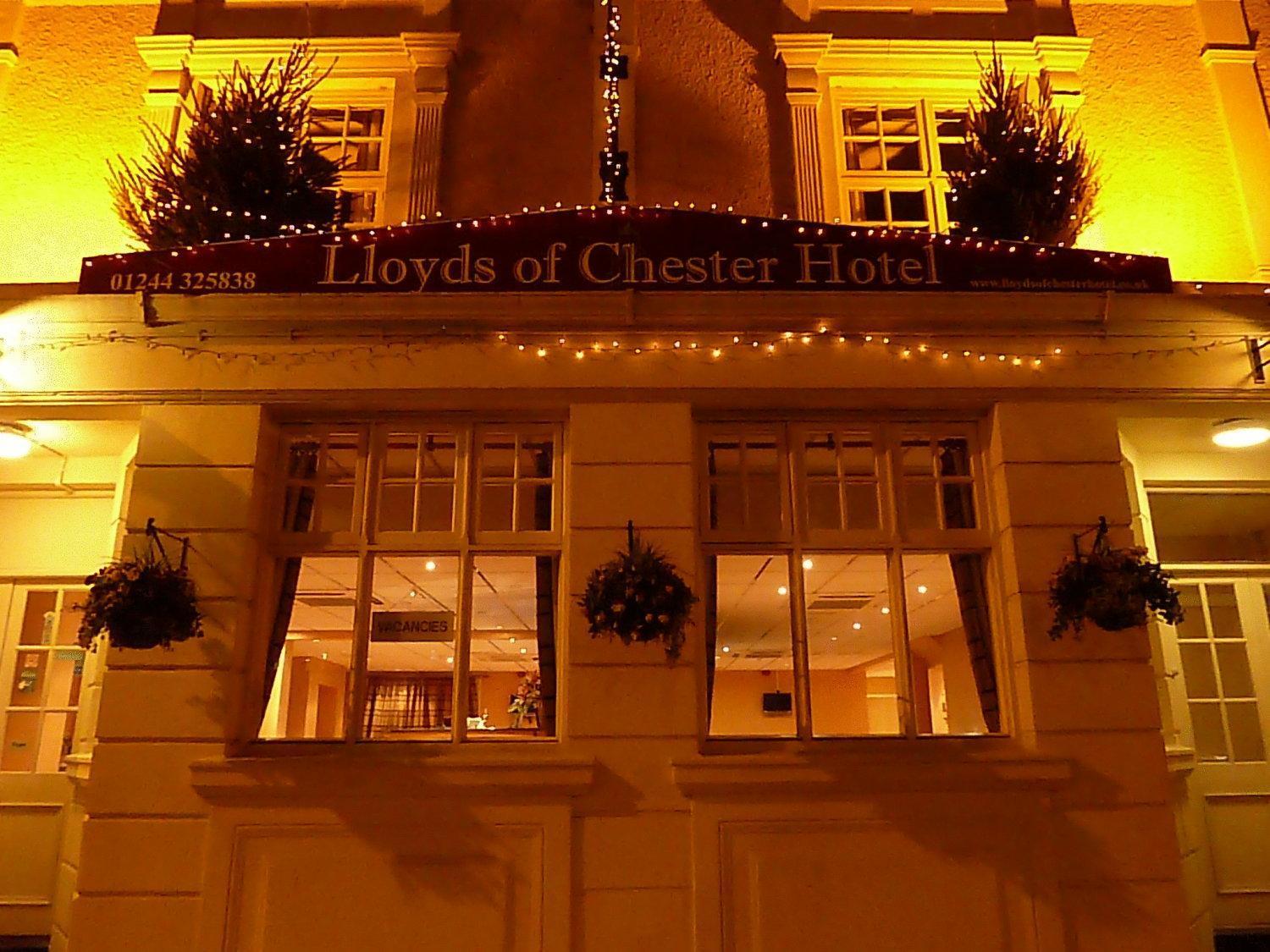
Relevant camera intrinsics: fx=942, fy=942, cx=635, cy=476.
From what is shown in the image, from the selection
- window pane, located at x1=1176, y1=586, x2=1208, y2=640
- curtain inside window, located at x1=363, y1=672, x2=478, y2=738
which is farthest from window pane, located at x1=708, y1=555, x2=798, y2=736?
window pane, located at x1=1176, y1=586, x2=1208, y2=640

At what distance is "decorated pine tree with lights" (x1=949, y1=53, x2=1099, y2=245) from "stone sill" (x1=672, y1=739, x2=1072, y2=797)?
337 centimetres

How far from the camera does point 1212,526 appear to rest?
714 centimetres

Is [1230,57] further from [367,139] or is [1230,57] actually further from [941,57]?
[367,139]

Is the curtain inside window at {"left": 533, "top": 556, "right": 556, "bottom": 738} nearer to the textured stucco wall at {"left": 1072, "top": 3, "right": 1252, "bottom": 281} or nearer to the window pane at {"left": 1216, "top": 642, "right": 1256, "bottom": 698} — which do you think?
the textured stucco wall at {"left": 1072, "top": 3, "right": 1252, "bottom": 281}

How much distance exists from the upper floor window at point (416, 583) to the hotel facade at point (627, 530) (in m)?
0.02

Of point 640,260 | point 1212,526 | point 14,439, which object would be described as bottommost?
point 1212,526

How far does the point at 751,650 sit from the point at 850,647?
0.59 m

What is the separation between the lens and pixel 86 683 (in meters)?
6.43

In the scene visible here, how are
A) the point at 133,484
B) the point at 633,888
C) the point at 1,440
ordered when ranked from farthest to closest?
the point at 1,440
the point at 133,484
the point at 633,888

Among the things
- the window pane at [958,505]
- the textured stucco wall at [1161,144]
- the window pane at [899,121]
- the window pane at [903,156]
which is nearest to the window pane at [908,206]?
the window pane at [903,156]

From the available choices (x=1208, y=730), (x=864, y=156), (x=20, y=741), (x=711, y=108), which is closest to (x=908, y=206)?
(x=864, y=156)

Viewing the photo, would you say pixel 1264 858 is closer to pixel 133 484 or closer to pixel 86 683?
pixel 133 484

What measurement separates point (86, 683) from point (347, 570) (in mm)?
2285

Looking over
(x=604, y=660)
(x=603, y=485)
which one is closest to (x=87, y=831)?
(x=604, y=660)
